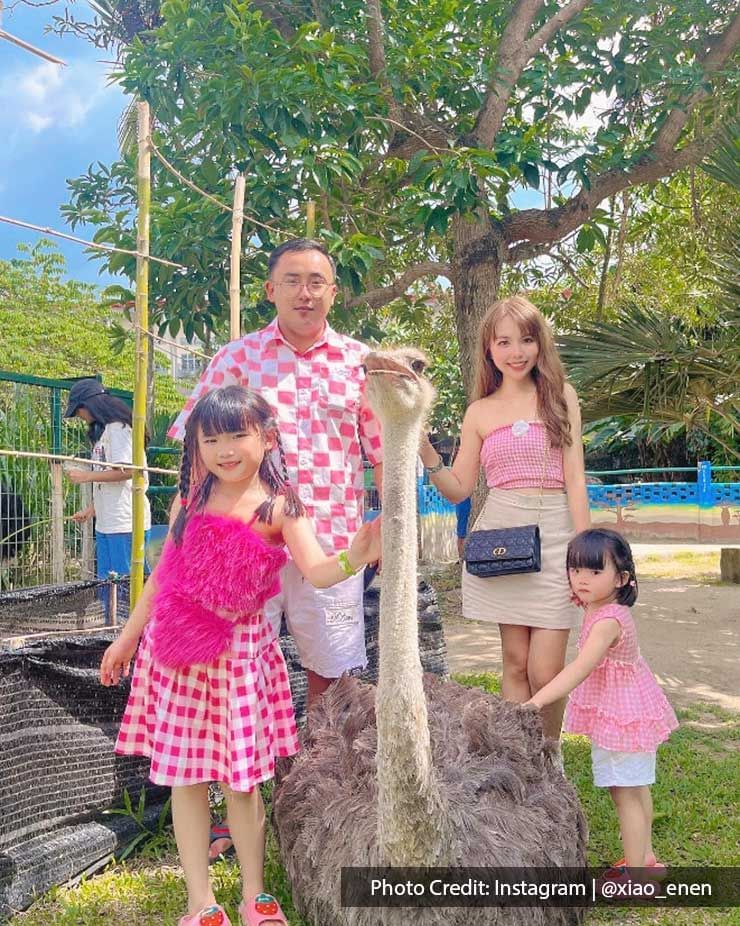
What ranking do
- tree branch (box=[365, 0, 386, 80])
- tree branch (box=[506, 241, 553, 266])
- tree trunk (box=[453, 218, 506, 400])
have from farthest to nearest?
tree branch (box=[506, 241, 553, 266])
tree trunk (box=[453, 218, 506, 400])
tree branch (box=[365, 0, 386, 80])

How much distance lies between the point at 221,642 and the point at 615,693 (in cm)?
114

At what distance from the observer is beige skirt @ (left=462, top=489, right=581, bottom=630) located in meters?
2.88

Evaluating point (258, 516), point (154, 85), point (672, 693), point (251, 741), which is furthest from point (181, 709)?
point (154, 85)

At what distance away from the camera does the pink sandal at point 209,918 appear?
221cm

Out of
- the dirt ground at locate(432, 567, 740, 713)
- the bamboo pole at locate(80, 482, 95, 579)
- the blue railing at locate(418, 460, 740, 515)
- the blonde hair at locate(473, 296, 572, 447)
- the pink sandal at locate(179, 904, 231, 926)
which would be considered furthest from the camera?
the blue railing at locate(418, 460, 740, 515)

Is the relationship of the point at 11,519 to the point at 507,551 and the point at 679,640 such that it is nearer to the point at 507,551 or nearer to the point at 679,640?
the point at 507,551

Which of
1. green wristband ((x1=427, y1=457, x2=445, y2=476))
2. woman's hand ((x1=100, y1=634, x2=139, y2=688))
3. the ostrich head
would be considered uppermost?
the ostrich head

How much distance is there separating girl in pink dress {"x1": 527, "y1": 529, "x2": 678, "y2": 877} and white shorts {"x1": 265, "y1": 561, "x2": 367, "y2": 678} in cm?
59

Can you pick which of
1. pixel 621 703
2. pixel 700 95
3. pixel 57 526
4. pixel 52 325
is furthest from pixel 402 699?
pixel 52 325

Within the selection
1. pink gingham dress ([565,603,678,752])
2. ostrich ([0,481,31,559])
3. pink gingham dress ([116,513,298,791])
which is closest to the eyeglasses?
pink gingham dress ([116,513,298,791])

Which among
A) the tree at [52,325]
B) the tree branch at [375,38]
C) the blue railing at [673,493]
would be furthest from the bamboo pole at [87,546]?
the tree at [52,325]

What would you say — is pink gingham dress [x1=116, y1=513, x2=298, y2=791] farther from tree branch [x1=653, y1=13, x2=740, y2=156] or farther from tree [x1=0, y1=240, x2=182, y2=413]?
tree [x1=0, y1=240, x2=182, y2=413]

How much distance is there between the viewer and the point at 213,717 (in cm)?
235

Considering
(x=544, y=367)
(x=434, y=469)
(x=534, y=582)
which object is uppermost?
(x=544, y=367)
